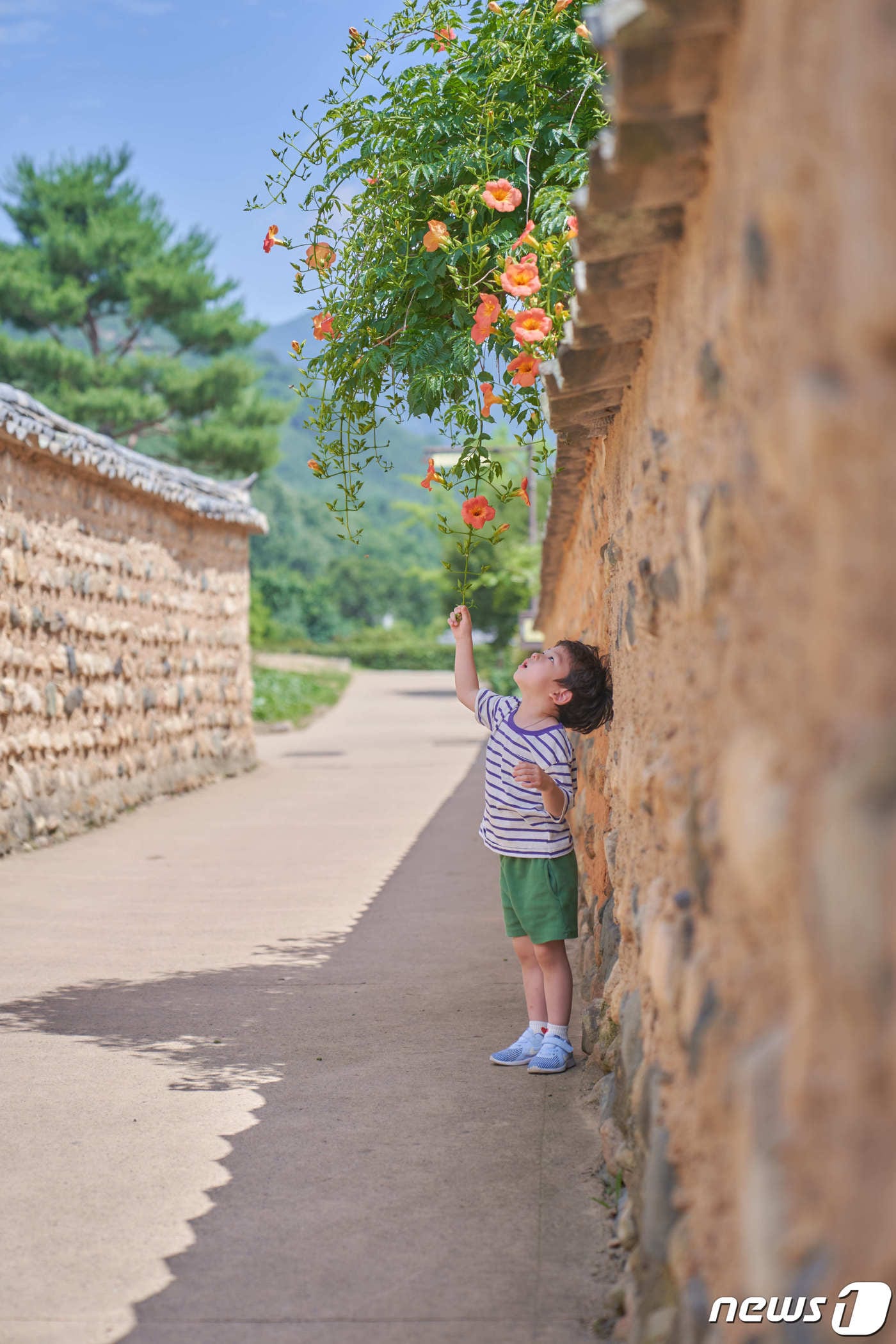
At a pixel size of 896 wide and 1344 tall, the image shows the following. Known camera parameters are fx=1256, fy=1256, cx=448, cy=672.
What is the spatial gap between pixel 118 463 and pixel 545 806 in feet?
23.5

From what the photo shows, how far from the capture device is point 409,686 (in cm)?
3369

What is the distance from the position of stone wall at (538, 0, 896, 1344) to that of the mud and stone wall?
6.59 m

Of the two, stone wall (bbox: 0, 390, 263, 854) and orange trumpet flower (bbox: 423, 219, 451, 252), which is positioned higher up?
orange trumpet flower (bbox: 423, 219, 451, 252)

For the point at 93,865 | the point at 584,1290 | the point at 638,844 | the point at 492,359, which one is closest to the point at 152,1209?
the point at 584,1290

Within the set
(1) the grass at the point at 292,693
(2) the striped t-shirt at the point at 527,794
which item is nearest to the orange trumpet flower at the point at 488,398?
(2) the striped t-shirt at the point at 527,794

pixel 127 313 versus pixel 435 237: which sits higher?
pixel 127 313

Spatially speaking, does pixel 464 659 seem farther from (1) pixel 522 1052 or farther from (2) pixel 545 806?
(1) pixel 522 1052

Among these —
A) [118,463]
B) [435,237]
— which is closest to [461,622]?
[435,237]

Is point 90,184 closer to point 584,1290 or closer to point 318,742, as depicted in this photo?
point 318,742

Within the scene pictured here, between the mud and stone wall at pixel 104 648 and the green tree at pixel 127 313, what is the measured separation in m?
13.3

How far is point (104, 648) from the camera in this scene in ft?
33.2

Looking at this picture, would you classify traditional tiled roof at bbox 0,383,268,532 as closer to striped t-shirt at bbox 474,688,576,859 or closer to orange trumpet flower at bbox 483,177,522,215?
orange trumpet flower at bbox 483,177,522,215

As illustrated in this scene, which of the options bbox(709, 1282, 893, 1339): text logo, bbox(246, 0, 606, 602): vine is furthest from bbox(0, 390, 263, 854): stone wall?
bbox(709, 1282, 893, 1339): text logo

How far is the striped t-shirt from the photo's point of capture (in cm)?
373
